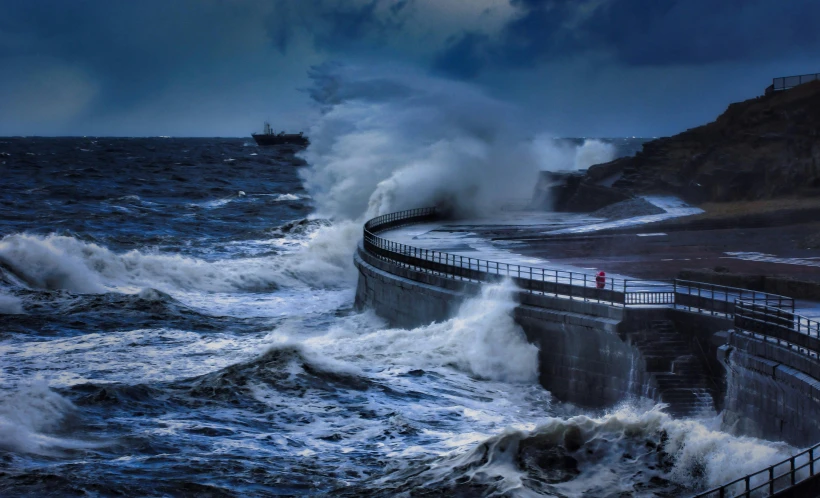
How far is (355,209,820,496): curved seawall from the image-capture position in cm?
1455

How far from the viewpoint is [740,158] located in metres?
45.5

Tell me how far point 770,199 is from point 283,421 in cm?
3073

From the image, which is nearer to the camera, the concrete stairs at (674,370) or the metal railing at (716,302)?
the concrete stairs at (674,370)

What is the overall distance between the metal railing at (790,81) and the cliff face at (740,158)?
0.99 meters

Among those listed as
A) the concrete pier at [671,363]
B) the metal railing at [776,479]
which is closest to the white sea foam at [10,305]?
the concrete pier at [671,363]

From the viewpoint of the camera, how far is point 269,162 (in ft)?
424

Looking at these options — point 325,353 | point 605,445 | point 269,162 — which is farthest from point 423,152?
point 269,162

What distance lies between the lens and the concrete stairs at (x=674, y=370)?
1747 centimetres

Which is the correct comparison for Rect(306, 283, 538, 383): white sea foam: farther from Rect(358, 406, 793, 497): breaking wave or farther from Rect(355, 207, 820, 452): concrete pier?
Rect(358, 406, 793, 497): breaking wave

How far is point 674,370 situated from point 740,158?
98.8 ft

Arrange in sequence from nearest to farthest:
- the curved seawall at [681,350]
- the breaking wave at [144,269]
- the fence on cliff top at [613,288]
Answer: the curved seawall at [681,350] → the fence on cliff top at [613,288] → the breaking wave at [144,269]

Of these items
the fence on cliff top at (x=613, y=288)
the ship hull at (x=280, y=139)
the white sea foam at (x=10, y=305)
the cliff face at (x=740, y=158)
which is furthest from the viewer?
the ship hull at (x=280, y=139)

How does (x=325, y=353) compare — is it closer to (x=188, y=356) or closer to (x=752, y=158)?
(x=188, y=356)

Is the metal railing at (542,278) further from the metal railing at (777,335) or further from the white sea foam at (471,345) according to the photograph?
the metal railing at (777,335)
